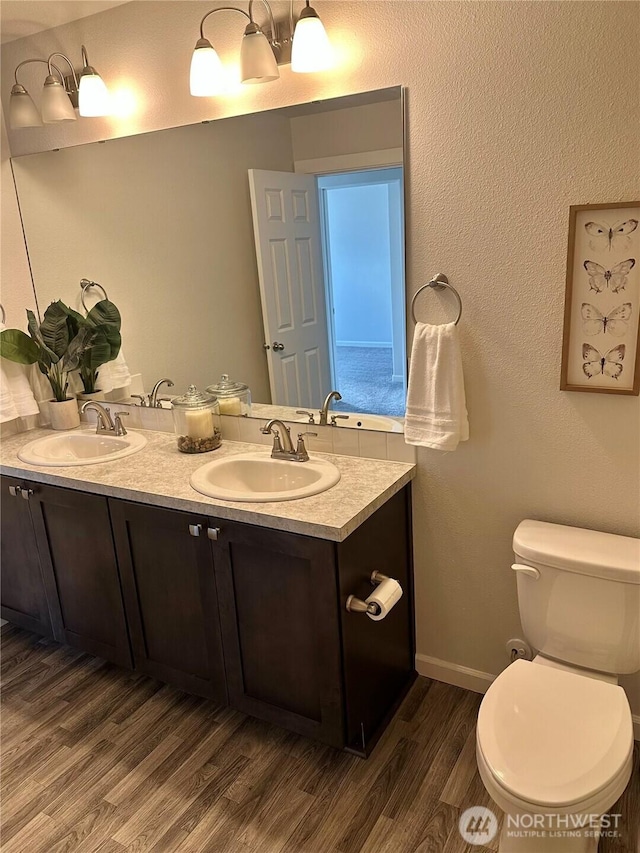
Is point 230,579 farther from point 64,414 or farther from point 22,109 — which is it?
point 22,109

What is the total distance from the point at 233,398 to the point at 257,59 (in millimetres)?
1158

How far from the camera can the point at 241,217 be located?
2314 millimetres

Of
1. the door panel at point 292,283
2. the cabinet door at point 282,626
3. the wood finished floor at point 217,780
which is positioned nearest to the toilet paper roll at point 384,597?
the cabinet door at point 282,626

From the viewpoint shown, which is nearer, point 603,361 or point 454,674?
point 603,361

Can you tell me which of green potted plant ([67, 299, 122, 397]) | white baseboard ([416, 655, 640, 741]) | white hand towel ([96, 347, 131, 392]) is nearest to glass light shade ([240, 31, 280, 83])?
green potted plant ([67, 299, 122, 397])

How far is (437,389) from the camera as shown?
186cm

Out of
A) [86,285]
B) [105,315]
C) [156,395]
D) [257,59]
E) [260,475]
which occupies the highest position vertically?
[257,59]

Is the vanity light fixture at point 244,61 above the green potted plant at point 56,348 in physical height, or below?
above

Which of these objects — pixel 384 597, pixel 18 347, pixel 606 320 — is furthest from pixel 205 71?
pixel 384 597

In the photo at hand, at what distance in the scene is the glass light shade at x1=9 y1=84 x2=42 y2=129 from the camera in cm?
240

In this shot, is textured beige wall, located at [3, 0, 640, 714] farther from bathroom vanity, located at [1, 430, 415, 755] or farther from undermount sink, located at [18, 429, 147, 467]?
undermount sink, located at [18, 429, 147, 467]

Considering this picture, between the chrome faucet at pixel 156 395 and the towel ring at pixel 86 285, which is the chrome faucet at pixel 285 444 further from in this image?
the towel ring at pixel 86 285

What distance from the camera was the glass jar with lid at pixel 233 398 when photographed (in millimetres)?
2416

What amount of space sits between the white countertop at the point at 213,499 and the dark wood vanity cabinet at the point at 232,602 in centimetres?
4
